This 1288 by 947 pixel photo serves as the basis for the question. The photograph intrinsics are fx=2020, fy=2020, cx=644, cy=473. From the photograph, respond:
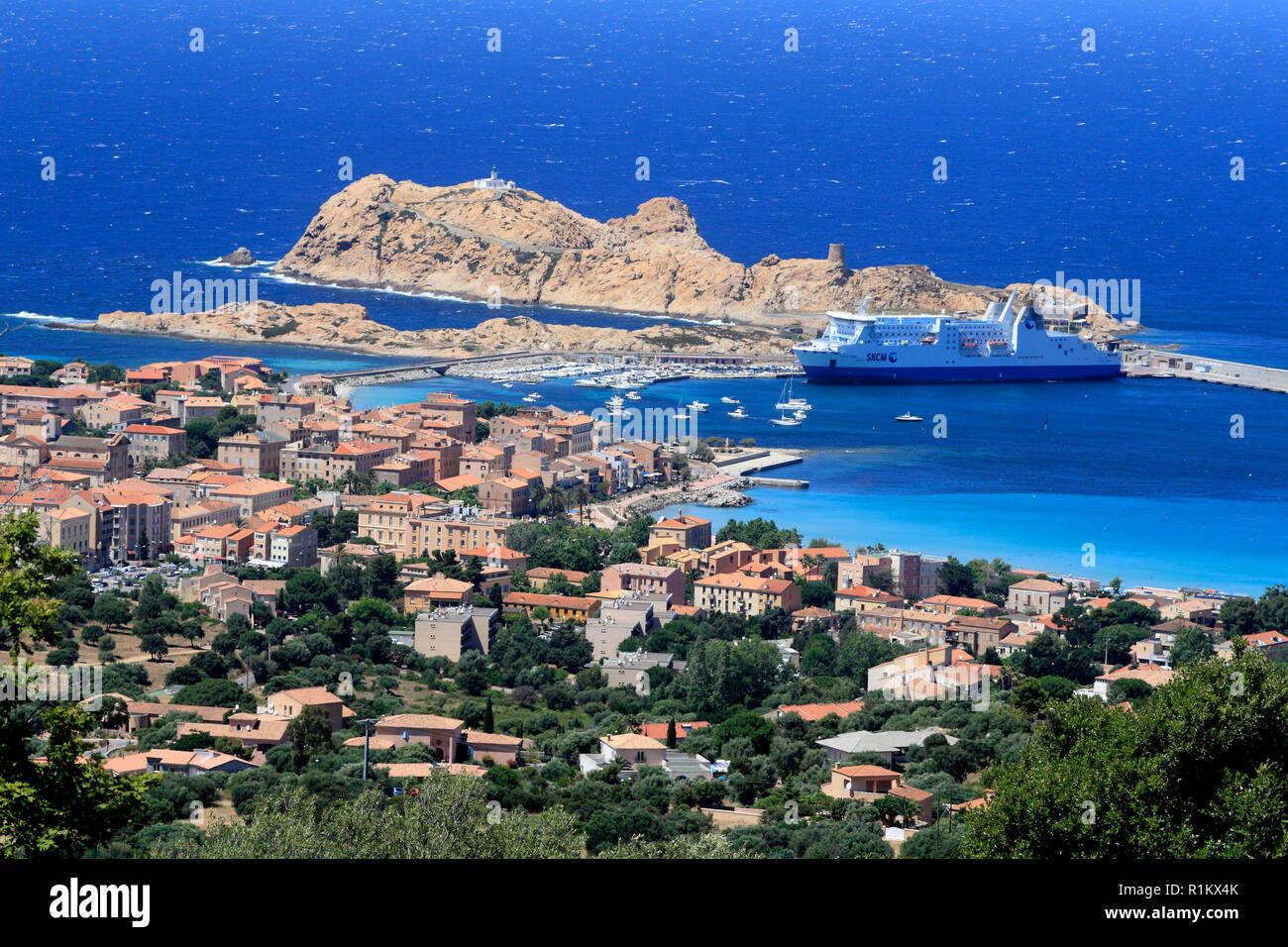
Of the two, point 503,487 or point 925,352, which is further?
point 925,352

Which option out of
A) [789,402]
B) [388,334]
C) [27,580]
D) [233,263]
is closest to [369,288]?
[233,263]

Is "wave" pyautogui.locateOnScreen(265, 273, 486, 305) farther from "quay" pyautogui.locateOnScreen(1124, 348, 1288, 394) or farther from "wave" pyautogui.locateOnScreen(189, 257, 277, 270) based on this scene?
"quay" pyautogui.locateOnScreen(1124, 348, 1288, 394)

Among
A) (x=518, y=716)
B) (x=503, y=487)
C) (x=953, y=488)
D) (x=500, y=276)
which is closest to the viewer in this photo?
(x=518, y=716)

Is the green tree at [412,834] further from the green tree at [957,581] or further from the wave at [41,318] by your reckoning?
the wave at [41,318]

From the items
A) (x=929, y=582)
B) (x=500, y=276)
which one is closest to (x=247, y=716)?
(x=929, y=582)

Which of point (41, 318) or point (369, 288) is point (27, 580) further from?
point (369, 288)

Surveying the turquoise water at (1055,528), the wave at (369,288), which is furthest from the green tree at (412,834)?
the wave at (369,288)
